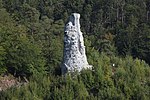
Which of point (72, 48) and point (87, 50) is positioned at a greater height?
point (87, 50)

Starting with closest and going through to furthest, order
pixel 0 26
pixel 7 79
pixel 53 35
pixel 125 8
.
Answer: pixel 7 79 < pixel 0 26 < pixel 53 35 < pixel 125 8

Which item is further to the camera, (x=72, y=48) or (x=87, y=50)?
(x=87, y=50)

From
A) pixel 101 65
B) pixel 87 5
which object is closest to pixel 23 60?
pixel 101 65

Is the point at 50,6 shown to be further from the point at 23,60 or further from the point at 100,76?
the point at 100,76

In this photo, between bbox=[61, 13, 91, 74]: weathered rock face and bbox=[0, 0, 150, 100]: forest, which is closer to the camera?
bbox=[0, 0, 150, 100]: forest

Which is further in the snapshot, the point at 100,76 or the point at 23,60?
the point at 23,60

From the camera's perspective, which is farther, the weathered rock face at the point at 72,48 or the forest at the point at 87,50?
the weathered rock face at the point at 72,48

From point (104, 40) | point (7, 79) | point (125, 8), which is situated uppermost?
point (125, 8)

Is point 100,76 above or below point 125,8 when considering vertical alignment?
below
